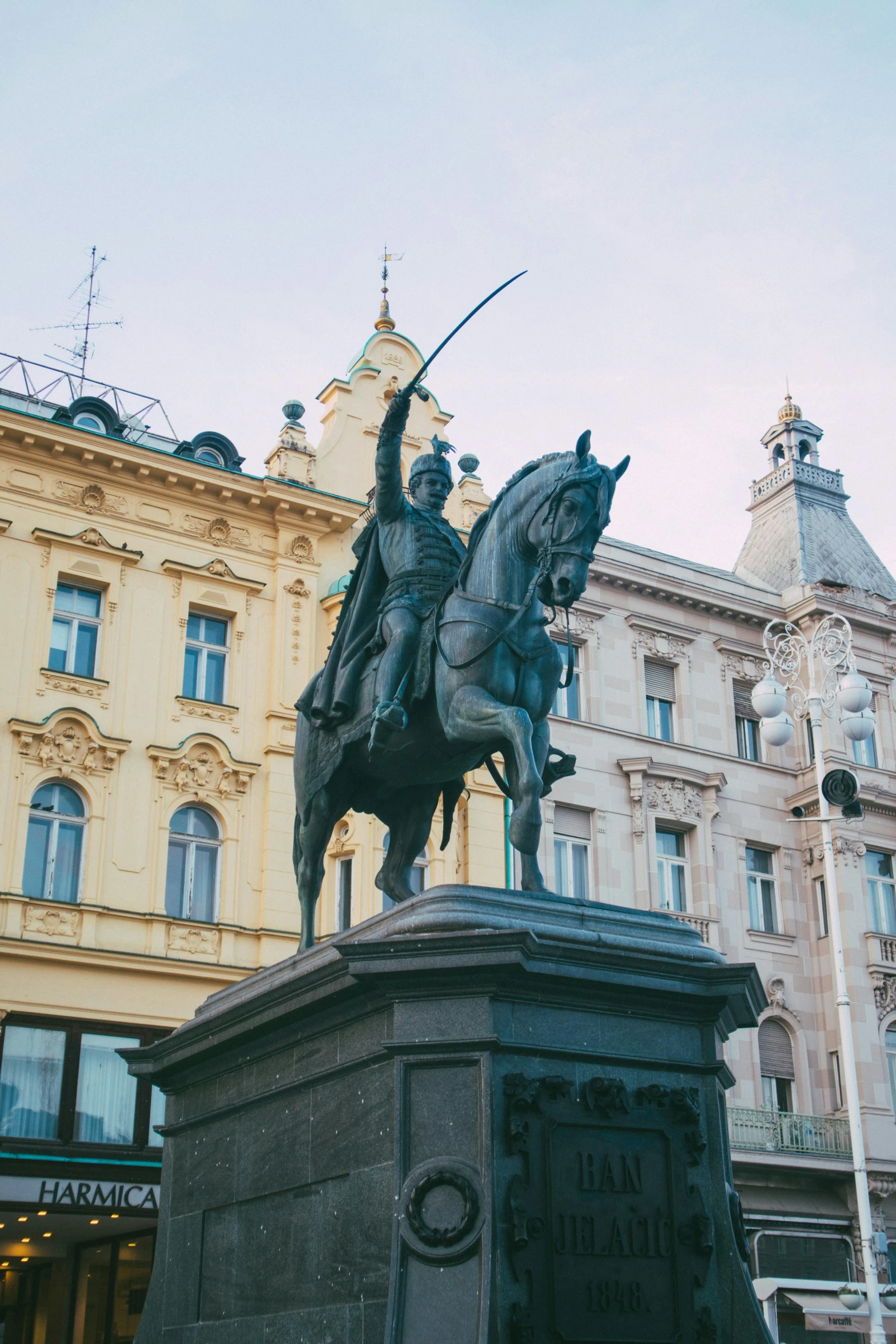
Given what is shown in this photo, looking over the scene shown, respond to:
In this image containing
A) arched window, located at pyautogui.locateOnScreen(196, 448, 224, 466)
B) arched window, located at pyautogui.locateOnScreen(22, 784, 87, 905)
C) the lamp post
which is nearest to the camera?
the lamp post

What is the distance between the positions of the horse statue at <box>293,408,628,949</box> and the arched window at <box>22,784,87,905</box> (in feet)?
51.0

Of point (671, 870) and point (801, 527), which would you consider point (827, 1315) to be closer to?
point (671, 870)

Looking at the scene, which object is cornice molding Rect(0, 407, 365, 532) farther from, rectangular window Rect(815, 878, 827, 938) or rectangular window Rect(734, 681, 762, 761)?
rectangular window Rect(815, 878, 827, 938)

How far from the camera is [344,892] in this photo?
27.4 metres

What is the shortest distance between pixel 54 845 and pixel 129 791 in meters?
1.61

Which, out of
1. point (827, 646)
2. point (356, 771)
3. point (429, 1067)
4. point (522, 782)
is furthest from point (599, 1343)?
point (827, 646)

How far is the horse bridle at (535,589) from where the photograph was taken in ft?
26.6

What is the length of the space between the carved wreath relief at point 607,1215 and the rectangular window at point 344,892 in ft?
65.6

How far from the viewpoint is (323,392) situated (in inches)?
1251

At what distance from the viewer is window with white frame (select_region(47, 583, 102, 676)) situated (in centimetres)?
2609

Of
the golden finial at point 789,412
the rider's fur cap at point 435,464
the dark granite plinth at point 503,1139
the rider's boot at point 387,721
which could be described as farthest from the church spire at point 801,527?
the dark granite plinth at point 503,1139

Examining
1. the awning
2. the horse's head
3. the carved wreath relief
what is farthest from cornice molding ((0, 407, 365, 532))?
the carved wreath relief

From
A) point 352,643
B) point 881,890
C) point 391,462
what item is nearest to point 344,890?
point 881,890

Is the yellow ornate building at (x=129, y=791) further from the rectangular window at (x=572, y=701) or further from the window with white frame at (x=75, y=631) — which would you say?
the rectangular window at (x=572, y=701)
